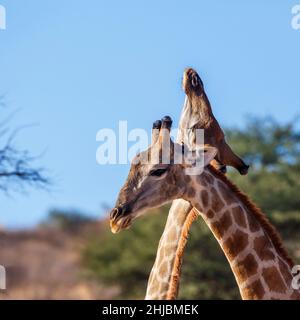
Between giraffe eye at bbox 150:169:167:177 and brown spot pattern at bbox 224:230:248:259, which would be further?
brown spot pattern at bbox 224:230:248:259

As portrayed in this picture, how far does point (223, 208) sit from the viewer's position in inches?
296

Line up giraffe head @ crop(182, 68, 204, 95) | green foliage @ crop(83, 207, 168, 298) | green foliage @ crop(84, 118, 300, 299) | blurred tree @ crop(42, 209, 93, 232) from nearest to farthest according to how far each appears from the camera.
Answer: giraffe head @ crop(182, 68, 204, 95) → green foliage @ crop(84, 118, 300, 299) → green foliage @ crop(83, 207, 168, 298) → blurred tree @ crop(42, 209, 93, 232)

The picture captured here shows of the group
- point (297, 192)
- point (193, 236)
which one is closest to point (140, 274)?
point (193, 236)

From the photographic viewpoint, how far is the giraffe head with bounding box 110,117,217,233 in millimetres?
7082

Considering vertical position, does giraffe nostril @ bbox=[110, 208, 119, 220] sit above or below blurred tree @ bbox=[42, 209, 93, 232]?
below

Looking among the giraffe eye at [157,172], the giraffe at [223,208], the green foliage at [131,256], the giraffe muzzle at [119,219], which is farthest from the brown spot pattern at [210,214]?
the green foliage at [131,256]

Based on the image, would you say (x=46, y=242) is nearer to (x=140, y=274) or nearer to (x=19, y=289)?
(x=19, y=289)

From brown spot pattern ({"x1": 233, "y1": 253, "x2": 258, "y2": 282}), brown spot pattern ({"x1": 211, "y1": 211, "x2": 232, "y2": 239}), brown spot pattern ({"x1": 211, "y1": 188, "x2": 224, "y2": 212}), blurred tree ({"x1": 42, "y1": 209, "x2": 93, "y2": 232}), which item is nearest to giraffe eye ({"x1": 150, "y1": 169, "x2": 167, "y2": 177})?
brown spot pattern ({"x1": 211, "y1": 188, "x2": 224, "y2": 212})

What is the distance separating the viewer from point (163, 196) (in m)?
7.23

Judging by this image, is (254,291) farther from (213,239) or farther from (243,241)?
(213,239)

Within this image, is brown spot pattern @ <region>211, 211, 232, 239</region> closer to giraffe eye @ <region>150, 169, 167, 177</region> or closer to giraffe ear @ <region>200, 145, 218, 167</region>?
giraffe ear @ <region>200, 145, 218, 167</region>

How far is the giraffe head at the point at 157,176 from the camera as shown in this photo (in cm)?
708

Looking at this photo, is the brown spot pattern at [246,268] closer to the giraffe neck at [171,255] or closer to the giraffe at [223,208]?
the giraffe at [223,208]

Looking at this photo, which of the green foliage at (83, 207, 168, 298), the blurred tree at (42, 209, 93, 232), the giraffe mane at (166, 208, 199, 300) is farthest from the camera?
the blurred tree at (42, 209, 93, 232)
